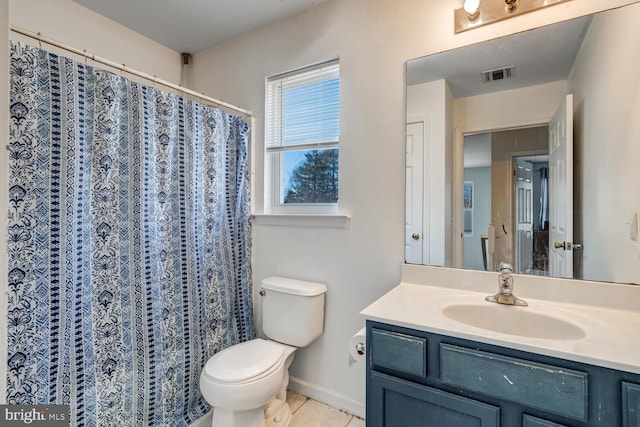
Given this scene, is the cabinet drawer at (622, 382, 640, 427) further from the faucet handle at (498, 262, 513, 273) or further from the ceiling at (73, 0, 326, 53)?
the ceiling at (73, 0, 326, 53)

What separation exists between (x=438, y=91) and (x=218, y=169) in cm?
132

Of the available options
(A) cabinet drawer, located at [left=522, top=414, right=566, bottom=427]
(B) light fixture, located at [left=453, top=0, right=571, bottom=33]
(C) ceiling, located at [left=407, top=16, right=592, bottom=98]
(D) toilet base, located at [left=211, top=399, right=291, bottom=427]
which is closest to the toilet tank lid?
(D) toilet base, located at [left=211, top=399, right=291, bottom=427]

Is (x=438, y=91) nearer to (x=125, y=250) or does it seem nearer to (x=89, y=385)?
(x=125, y=250)

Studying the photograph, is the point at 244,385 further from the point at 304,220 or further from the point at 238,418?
the point at 304,220

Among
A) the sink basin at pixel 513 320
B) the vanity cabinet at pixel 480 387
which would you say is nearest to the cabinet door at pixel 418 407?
the vanity cabinet at pixel 480 387

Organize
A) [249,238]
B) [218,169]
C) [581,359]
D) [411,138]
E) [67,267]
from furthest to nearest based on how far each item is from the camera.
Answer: [249,238]
[218,169]
[411,138]
[67,267]
[581,359]

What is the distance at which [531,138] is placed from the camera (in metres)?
1.31

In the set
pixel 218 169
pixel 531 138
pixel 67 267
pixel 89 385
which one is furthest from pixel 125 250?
pixel 531 138

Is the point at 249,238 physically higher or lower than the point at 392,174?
lower

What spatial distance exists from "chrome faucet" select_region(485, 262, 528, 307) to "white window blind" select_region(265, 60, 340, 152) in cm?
110

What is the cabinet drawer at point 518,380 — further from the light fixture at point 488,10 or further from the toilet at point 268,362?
the light fixture at point 488,10

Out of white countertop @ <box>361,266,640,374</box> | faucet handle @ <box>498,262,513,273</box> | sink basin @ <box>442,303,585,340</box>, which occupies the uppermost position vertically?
faucet handle @ <box>498,262,513,273</box>

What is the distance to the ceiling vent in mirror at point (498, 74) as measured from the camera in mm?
1370

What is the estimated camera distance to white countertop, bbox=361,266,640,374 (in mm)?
837
